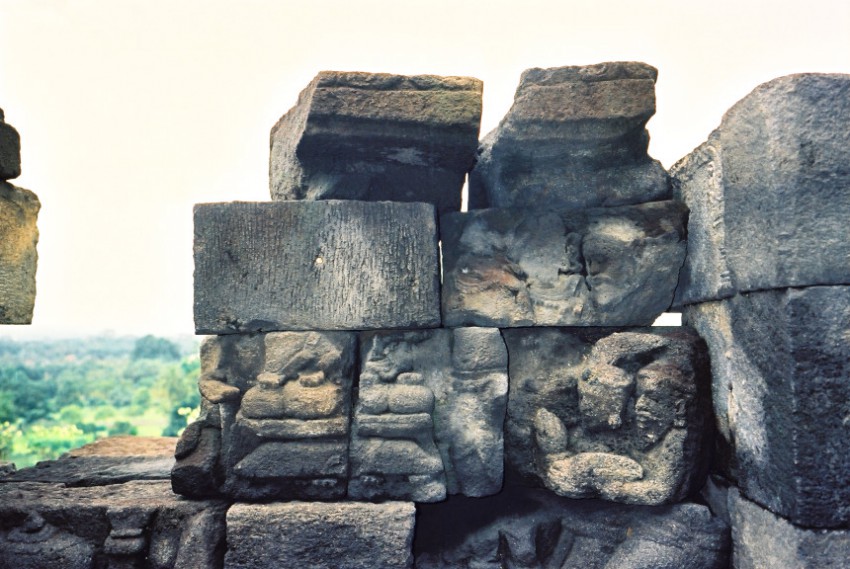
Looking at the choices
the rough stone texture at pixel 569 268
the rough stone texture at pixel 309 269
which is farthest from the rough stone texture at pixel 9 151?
the rough stone texture at pixel 569 268

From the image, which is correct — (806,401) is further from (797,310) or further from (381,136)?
(381,136)

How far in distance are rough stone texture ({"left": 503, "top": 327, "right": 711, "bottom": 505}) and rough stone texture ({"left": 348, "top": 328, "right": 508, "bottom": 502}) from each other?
153 millimetres

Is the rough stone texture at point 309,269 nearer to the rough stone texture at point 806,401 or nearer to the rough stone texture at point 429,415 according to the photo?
the rough stone texture at point 429,415

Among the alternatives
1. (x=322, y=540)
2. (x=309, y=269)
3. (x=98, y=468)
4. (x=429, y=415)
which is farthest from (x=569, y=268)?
(x=98, y=468)

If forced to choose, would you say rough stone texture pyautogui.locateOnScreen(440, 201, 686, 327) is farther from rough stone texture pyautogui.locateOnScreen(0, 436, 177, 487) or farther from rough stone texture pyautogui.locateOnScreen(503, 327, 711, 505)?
rough stone texture pyautogui.locateOnScreen(0, 436, 177, 487)

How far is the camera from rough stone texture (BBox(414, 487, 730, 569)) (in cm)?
244

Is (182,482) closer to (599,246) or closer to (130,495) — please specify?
(130,495)

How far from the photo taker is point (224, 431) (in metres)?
2.58

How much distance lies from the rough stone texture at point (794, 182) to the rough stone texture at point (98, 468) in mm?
2768

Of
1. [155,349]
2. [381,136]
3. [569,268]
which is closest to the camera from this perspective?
[381,136]

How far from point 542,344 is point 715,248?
0.78 m

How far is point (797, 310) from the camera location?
78.7 inches

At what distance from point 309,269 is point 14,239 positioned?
139 centimetres

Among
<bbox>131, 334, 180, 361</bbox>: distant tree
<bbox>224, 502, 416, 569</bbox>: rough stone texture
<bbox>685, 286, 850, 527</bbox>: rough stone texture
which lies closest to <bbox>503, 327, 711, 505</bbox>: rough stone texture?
<bbox>685, 286, 850, 527</bbox>: rough stone texture
